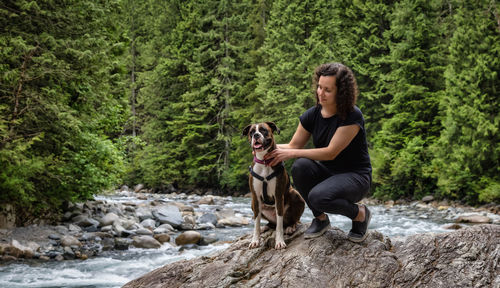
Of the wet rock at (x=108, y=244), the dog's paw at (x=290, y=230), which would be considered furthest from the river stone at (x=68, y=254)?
the dog's paw at (x=290, y=230)

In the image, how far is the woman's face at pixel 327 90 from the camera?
3.33m

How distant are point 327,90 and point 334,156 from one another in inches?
23.7

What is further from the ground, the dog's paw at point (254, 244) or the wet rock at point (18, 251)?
the dog's paw at point (254, 244)

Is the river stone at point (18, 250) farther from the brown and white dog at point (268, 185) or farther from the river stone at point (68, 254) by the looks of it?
the brown and white dog at point (268, 185)

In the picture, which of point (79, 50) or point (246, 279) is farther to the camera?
point (79, 50)

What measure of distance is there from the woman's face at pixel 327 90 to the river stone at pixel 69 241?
7.41 meters

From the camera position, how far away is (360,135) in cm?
346

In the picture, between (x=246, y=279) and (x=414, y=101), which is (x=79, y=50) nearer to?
(x=246, y=279)

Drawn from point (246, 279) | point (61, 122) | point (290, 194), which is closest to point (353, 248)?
point (290, 194)

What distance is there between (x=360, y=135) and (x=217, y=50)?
25.6 metres

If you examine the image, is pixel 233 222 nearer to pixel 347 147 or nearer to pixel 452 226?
pixel 452 226

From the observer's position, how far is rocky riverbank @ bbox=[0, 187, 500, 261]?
7.93 metres

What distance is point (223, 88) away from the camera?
26688 mm

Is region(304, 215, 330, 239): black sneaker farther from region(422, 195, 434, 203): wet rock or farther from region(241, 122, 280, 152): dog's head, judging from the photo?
region(422, 195, 434, 203): wet rock
